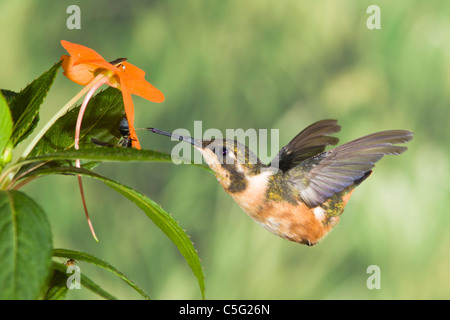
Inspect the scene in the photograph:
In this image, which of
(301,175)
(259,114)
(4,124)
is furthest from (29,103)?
(259,114)

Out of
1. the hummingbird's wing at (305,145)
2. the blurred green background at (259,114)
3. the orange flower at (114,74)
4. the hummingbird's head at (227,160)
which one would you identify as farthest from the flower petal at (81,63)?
the blurred green background at (259,114)

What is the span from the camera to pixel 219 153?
1.61 ft

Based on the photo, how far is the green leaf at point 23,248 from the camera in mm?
249

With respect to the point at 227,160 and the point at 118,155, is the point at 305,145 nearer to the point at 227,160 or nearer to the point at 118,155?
the point at 227,160

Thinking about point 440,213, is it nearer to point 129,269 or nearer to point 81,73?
point 129,269

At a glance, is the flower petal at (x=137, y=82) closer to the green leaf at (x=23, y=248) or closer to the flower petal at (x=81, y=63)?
the flower petal at (x=81, y=63)

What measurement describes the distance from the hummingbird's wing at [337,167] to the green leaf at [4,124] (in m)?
0.32

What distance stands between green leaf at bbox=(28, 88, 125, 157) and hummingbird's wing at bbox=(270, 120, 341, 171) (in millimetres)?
219

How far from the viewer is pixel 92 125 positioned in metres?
0.43

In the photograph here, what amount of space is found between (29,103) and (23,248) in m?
0.14

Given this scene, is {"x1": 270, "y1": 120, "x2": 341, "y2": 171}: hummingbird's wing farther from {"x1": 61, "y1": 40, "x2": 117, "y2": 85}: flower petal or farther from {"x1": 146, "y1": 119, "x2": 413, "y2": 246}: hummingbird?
{"x1": 61, "y1": 40, "x2": 117, "y2": 85}: flower petal

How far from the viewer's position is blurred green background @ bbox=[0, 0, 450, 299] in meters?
1.22

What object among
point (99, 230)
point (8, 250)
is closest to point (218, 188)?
point (99, 230)

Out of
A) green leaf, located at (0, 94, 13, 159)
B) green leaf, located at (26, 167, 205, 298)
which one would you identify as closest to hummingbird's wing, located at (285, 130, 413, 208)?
green leaf, located at (26, 167, 205, 298)
